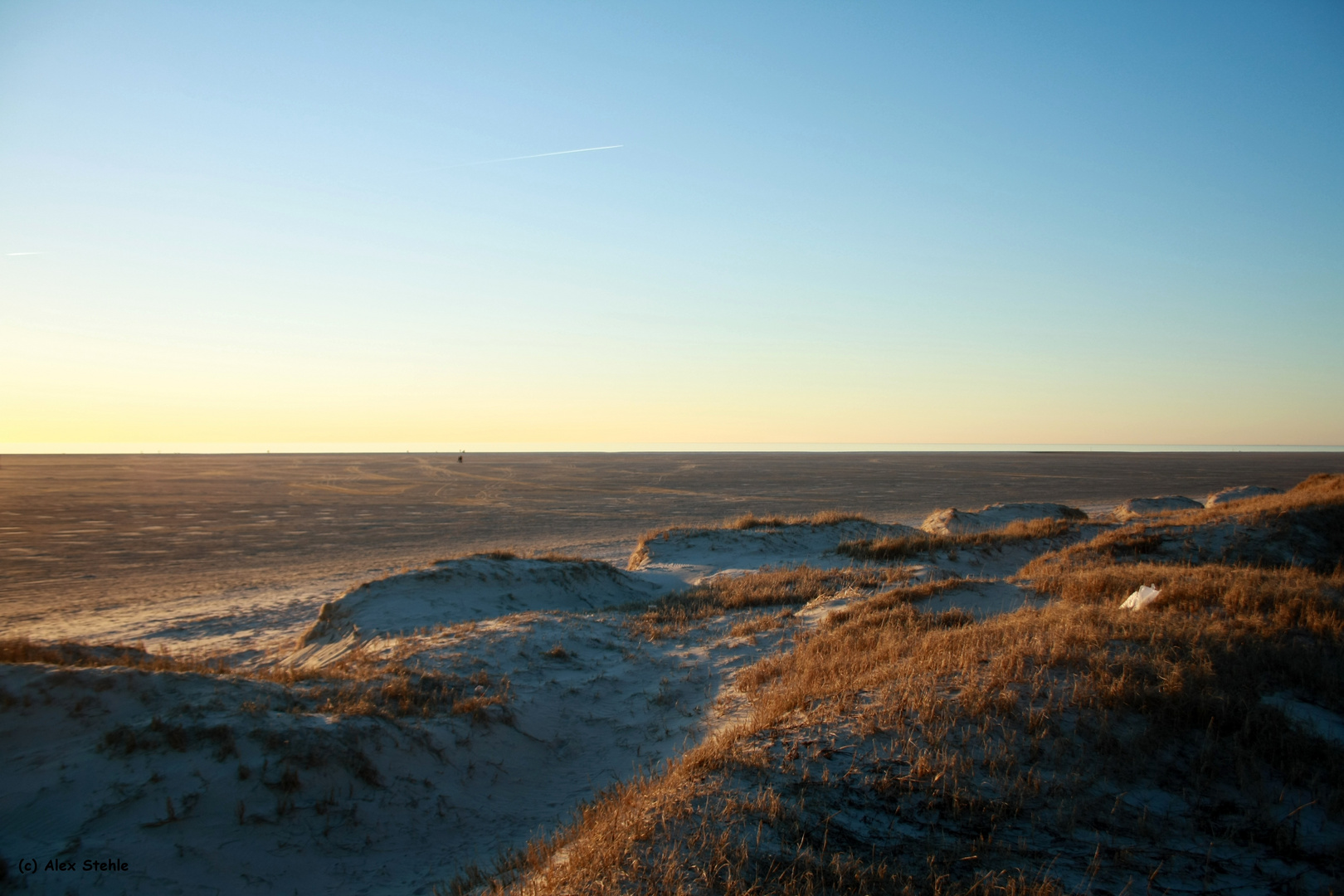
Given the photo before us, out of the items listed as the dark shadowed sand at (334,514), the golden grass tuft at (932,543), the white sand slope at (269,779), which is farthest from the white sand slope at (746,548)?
the white sand slope at (269,779)

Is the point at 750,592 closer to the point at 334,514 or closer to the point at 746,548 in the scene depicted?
the point at 746,548

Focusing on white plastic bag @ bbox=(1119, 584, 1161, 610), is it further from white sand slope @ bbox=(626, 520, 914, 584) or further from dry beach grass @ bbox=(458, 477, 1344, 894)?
white sand slope @ bbox=(626, 520, 914, 584)

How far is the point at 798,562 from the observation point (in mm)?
21938

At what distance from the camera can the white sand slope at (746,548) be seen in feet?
72.3

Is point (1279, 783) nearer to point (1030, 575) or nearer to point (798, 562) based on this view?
point (1030, 575)

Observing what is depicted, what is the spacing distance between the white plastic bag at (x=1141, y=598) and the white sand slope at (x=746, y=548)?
10.6m

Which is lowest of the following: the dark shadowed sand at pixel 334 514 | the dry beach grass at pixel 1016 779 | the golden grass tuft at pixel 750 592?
the dark shadowed sand at pixel 334 514

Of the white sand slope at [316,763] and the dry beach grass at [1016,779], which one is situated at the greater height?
the dry beach grass at [1016,779]

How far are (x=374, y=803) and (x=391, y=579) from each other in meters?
11.0

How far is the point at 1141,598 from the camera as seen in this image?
33.1ft

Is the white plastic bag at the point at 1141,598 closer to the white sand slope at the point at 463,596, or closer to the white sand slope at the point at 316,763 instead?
the white sand slope at the point at 316,763

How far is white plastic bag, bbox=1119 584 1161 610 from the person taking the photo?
9.81 meters

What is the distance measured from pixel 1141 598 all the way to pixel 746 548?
14902mm

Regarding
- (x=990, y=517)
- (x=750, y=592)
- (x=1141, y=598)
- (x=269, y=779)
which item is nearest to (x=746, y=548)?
(x=750, y=592)
